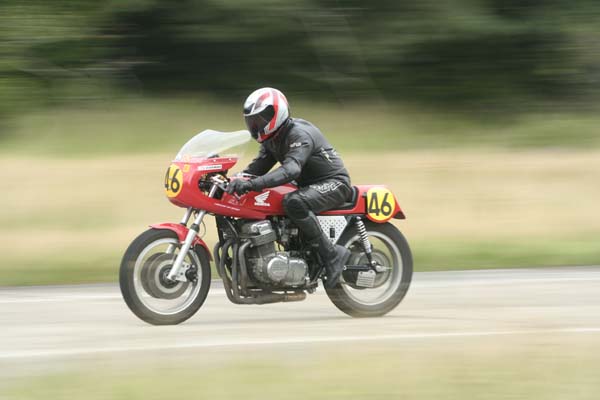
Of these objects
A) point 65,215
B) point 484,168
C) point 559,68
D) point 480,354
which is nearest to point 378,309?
point 480,354

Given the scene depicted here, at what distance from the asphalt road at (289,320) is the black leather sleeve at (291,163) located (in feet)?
3.33

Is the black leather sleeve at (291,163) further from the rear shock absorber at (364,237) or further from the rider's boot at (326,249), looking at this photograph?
the rear shock absorber at (364,237)

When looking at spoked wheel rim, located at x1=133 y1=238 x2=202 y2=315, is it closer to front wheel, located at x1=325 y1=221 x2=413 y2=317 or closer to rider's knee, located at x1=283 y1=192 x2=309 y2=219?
rider's knee, located at x1=283 y1=192 x2=309 y2=219

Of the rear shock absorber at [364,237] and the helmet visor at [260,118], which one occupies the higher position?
the helmet visor at [260,118]

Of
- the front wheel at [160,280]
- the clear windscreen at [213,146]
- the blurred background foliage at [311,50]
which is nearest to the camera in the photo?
the front wheel at [160,280]

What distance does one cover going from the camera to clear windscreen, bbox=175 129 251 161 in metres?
7.45

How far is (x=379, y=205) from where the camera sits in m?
7.86

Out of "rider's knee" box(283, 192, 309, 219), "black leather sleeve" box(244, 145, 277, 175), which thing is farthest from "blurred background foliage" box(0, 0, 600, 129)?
"rider's knee" box(283, 192, 309, 219)

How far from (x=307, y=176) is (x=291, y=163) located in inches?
16.1

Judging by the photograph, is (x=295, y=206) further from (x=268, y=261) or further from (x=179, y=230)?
(x=179, y=230)

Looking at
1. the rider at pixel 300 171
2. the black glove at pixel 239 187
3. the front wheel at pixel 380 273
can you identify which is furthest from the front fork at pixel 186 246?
the front wheel at pixel 380 273

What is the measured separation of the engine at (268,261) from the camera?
746 centimetres

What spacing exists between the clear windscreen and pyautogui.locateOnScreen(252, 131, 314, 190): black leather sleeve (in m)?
0.34

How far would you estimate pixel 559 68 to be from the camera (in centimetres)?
1967
